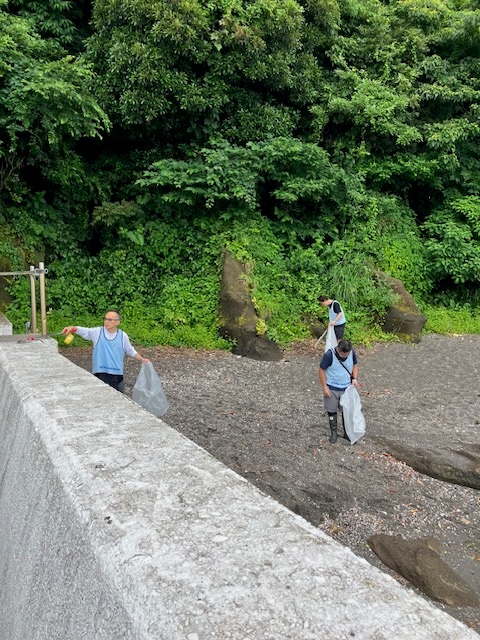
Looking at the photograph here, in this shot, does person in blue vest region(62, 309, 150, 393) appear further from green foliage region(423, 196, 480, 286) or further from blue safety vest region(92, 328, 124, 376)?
green foliage region(423, 196, 480, 286)

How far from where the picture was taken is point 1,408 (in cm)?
342

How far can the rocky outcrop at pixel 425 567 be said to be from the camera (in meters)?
3.42

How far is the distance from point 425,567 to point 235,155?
9.71m

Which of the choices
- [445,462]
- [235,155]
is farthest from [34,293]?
[235,155]

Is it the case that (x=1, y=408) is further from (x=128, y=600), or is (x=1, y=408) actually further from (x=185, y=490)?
(x=128, y=600)

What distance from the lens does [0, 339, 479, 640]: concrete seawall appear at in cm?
112

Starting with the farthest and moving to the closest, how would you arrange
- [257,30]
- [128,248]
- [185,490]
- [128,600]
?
[128,248] → [257,30] → [185,490] → [128,600]

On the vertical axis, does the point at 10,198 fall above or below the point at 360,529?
above

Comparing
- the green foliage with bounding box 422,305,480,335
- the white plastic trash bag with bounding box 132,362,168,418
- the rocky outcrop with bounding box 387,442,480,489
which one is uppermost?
the white plastic trash bag with bounding box 132,362,168,418

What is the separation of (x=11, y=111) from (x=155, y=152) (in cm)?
385

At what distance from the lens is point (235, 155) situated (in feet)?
37.8

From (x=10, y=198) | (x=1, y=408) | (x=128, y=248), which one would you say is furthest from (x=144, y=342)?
(x=1, y=408)

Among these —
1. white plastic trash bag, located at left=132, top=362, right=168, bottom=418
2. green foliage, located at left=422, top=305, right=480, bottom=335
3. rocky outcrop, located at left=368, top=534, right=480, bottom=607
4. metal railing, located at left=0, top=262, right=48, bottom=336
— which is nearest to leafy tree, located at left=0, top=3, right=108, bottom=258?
metal railing, located at left=0, top=262, right=48, bottom=336

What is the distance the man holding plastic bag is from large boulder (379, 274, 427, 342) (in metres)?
6.32
